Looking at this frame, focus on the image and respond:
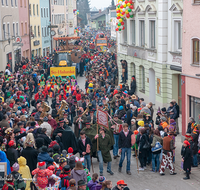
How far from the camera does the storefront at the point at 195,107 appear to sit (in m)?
15.4

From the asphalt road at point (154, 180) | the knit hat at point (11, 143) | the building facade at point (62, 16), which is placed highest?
the building facade at point (62, 16)

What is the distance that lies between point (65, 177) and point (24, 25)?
41.2 m

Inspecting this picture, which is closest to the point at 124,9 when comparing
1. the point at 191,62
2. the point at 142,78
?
the point at 142,78

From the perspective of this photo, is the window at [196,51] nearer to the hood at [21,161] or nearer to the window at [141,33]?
the hood at [21,161]

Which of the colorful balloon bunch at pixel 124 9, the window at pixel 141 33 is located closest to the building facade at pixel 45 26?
the colorful balloon bunch at pixel 124 9

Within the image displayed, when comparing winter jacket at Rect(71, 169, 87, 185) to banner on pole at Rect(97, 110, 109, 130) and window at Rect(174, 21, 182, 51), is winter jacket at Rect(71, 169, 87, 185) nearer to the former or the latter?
banner on pole at Rect(97, 110, 109, 130)

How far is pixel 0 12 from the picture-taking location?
119 feet

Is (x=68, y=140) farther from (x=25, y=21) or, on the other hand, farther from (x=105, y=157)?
(x=25, y=21)

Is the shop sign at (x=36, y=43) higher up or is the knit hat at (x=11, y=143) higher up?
the shop sign at (x=36, y=43)

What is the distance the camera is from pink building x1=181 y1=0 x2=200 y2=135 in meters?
15.4

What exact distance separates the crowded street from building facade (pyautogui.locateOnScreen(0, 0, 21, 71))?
549 centimetres

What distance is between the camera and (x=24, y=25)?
4781cm

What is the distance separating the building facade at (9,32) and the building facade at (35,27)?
26.3 ft

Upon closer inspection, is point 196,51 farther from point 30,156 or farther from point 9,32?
point 9,32
